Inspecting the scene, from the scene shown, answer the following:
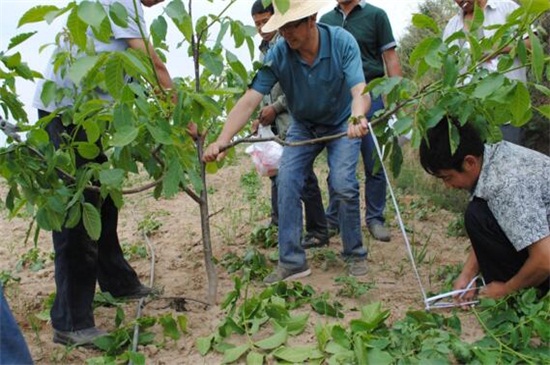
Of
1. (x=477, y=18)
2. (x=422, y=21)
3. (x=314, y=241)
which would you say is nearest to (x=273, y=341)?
(x=422, y=21)

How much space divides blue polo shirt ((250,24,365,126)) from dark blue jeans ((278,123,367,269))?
0.17 meters

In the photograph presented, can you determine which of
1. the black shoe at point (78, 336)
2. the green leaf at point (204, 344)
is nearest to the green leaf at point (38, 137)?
the black shoe at point (78, 336)

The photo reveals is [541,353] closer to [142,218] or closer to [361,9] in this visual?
[361,9]

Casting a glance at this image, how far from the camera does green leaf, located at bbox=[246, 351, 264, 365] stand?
2.16 meters

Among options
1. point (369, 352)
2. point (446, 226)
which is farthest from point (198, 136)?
point (446, 226)

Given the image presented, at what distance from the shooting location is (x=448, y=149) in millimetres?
2297

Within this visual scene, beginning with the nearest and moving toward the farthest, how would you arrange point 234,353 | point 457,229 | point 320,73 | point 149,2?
point 234,353, point 149,2, point 320,73, point 457,229

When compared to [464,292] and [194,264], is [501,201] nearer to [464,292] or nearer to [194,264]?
[464,292]

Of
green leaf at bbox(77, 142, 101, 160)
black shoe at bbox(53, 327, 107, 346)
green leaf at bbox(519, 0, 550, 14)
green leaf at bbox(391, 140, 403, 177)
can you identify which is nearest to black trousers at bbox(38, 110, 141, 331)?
black shoe at bbox(53, 327, 107, 346)

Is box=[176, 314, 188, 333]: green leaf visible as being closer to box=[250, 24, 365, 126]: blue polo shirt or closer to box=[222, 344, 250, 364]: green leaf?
box=[222, 344, 250, 364]: green leaf

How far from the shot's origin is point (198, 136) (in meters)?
2.71

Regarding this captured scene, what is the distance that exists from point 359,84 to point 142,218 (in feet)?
8.33

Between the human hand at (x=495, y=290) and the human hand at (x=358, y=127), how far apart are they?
761 millimetres

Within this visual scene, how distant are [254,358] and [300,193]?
113 centimetres
